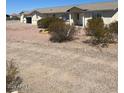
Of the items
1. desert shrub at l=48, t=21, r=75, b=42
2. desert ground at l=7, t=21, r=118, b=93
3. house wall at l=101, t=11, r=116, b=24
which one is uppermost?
house wall at l=101, t=11, r=116, b=24

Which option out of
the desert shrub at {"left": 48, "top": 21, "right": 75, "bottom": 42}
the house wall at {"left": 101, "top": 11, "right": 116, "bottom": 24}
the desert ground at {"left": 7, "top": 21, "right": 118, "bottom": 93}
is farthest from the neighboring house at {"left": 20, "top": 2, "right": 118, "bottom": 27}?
the desert ground at {"left": 7, "top": 21, "right": 118, "bottom": 93}

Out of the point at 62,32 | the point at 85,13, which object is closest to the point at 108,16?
the point at 85,13

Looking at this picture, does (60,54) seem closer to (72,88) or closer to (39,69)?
(39,69)

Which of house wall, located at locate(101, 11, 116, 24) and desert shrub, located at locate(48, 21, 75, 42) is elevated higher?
house wall, located at locate(101, 11, 116, 24)

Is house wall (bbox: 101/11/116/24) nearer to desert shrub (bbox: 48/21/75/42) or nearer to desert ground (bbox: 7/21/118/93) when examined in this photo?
desert shrub (bbox: 48/21/75/42)

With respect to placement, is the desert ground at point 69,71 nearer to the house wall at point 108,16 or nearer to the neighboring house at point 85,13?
the neighboring house at point 85,13

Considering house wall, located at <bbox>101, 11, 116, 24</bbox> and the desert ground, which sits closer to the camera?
the desert ground

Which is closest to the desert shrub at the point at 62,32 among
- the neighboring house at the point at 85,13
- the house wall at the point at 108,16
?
the neighboring house at the point at 85,13

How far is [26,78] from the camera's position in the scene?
7266 millimetres

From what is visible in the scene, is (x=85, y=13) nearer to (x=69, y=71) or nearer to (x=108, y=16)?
(x=108, y=16)

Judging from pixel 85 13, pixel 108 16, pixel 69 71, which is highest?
pixel 85 13

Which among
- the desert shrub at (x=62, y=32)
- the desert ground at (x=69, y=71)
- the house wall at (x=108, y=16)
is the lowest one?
the desert ground at (x=69, y=71)

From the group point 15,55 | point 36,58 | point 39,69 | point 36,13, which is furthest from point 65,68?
point 36,13
